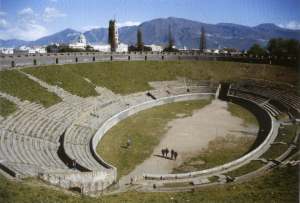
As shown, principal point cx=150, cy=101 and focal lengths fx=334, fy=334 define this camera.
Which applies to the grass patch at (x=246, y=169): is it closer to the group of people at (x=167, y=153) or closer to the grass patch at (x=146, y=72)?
the group of people at (x=167, y=153)

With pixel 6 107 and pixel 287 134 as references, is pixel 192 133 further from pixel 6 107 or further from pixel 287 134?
pixel 6 107

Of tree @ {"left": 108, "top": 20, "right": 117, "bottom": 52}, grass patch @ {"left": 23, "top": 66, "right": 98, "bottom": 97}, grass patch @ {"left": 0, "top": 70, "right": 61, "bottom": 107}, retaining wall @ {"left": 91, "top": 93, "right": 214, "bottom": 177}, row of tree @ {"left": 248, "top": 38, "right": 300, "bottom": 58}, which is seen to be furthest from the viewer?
tree @ {"left": 108, "top": 20, "right": 117, "bottom": 52}

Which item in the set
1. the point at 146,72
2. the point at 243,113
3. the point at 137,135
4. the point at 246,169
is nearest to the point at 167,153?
the point at 137,135

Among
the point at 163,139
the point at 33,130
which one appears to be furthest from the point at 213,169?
the point at 33,130

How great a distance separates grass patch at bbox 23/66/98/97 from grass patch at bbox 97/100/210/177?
314 inches

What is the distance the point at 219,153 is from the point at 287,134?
342 inches

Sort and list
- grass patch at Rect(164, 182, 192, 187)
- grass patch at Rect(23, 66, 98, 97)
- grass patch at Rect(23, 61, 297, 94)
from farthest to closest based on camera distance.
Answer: grass patch at Rect(23, 61, 297, 94) < grass patch at Rect(23, 66, 98, 97) < grass patch at Rect(164, 182, 192, 187)

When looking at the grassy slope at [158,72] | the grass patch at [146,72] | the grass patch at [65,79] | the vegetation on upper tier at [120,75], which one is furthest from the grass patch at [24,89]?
the grassy slope at [158,72]

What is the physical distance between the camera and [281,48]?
86938 mm

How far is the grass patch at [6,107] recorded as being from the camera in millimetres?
32281

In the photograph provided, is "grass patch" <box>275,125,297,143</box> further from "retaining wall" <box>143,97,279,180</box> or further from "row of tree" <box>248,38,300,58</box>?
"row of tree" <box>248,38,300,58</box>

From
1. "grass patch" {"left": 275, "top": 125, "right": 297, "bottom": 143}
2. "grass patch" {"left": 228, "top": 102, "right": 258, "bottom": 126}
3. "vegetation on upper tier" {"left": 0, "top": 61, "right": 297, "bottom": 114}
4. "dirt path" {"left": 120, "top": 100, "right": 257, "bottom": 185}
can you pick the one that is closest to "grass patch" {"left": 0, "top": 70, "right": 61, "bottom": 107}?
"vegetation on upper tier" {"left": 0, "top": 61, "right": 297, "bottom": 114}

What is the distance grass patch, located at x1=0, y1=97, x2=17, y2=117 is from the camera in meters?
32.3

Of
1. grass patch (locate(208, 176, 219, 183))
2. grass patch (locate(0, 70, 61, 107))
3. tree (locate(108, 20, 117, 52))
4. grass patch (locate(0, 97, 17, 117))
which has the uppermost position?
tree (locate(108, 20, 117, 52))
